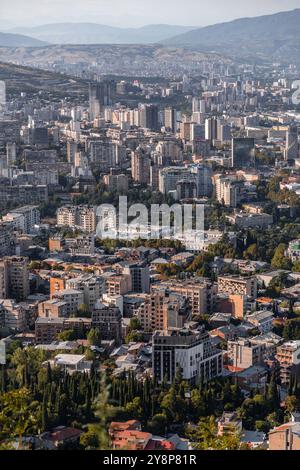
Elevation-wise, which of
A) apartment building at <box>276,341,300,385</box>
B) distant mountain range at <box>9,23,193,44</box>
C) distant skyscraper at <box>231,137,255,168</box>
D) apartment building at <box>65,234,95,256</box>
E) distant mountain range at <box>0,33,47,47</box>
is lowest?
apartment building at <box>276,341,300,385</box>

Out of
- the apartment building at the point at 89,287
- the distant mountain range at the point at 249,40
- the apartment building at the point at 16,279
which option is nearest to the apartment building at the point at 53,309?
the apartment building at the point at 89,287

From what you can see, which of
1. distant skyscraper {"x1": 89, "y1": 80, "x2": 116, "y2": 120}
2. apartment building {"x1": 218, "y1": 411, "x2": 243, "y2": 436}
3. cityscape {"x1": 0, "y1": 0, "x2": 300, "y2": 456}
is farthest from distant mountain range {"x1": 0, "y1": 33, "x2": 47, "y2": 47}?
apartment building {"x1": 218, "y1": 411, "x2": 243, "y2": 436}

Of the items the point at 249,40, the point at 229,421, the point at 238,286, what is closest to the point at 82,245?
the point at 238,286

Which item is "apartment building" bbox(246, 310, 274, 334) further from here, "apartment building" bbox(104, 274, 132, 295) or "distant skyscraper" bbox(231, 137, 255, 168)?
"distant skyscraper" bbox(231, 137, 255, 168)

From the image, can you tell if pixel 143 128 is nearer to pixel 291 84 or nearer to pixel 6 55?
pixel 291 84

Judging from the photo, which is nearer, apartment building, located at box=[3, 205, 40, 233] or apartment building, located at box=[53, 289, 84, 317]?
apartment building, located at box=[53, 289, 84, 317]

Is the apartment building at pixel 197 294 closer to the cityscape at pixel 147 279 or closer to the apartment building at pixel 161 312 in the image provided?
the cityscape at pixel 147 279
